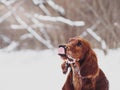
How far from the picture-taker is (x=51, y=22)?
1245 millimetres

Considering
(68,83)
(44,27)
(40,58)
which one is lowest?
(68,83)

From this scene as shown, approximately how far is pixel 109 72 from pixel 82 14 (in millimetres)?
235

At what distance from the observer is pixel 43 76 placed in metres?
1.18

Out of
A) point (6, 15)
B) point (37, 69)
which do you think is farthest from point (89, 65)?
point (6, 15)

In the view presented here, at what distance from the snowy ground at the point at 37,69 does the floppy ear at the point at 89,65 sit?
277 millimetres

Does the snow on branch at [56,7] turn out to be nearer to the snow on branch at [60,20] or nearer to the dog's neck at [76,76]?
the snow on branch at [60,20]

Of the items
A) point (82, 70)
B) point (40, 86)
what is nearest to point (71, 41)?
point (82, 70)

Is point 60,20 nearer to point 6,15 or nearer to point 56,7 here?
point 56,7

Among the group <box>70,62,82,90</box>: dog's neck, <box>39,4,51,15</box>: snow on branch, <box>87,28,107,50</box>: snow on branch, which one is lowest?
<box>70,62,82,90</box>: dog's neck

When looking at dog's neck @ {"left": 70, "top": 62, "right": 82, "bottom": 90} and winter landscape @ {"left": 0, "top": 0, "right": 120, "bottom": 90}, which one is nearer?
dog's neck @ {"left": 70, "top": 62, "right": 82, "bottom": 90}

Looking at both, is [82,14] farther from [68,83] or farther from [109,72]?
[68,83]

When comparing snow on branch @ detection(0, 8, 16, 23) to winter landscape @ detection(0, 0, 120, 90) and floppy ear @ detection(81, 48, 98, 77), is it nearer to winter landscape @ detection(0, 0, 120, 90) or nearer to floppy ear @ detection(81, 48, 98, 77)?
winter landscape @ detection(0, 0, 120, 90)

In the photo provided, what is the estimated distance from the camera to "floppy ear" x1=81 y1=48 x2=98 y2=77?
2.79 feet

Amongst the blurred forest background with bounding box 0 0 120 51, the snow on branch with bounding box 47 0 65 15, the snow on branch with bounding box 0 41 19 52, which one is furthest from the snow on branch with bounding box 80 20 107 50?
the snow on branch with bounding box 0 41 19 52
